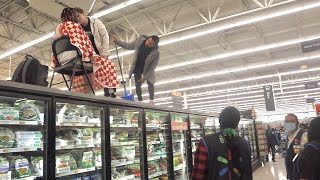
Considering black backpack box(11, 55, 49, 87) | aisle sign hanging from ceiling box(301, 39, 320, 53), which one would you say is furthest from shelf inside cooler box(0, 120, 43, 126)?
aisle sign hanging from ceiling box(301, 39, 320, 53)

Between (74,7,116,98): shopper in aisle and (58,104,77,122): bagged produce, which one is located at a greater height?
(74,7,116,98): shopper in aisle

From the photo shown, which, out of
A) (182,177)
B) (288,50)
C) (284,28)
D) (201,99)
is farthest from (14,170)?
(201,99)

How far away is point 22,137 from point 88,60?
1228 mm

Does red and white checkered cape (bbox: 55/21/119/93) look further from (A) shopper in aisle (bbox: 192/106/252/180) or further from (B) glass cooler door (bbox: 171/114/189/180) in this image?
(A) shopper in aisle (bbox: 192/106/252/180)

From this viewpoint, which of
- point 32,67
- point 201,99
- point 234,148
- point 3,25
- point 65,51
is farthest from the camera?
point 201,99

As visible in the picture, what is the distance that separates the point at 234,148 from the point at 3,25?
11.5m

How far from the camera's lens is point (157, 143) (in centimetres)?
480

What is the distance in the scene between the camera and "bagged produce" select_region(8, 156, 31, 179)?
2.68 meters

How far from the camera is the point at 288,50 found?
16.3 metres

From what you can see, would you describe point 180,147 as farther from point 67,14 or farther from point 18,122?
point 18,122

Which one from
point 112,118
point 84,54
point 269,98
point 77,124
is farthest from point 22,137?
point 269,98

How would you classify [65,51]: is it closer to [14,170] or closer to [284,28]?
[14,170]

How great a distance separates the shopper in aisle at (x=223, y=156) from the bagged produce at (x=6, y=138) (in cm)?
168

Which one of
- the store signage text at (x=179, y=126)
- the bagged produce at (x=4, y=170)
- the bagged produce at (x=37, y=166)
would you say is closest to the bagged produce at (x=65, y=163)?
the bagged produce at (x=37, y=166)
